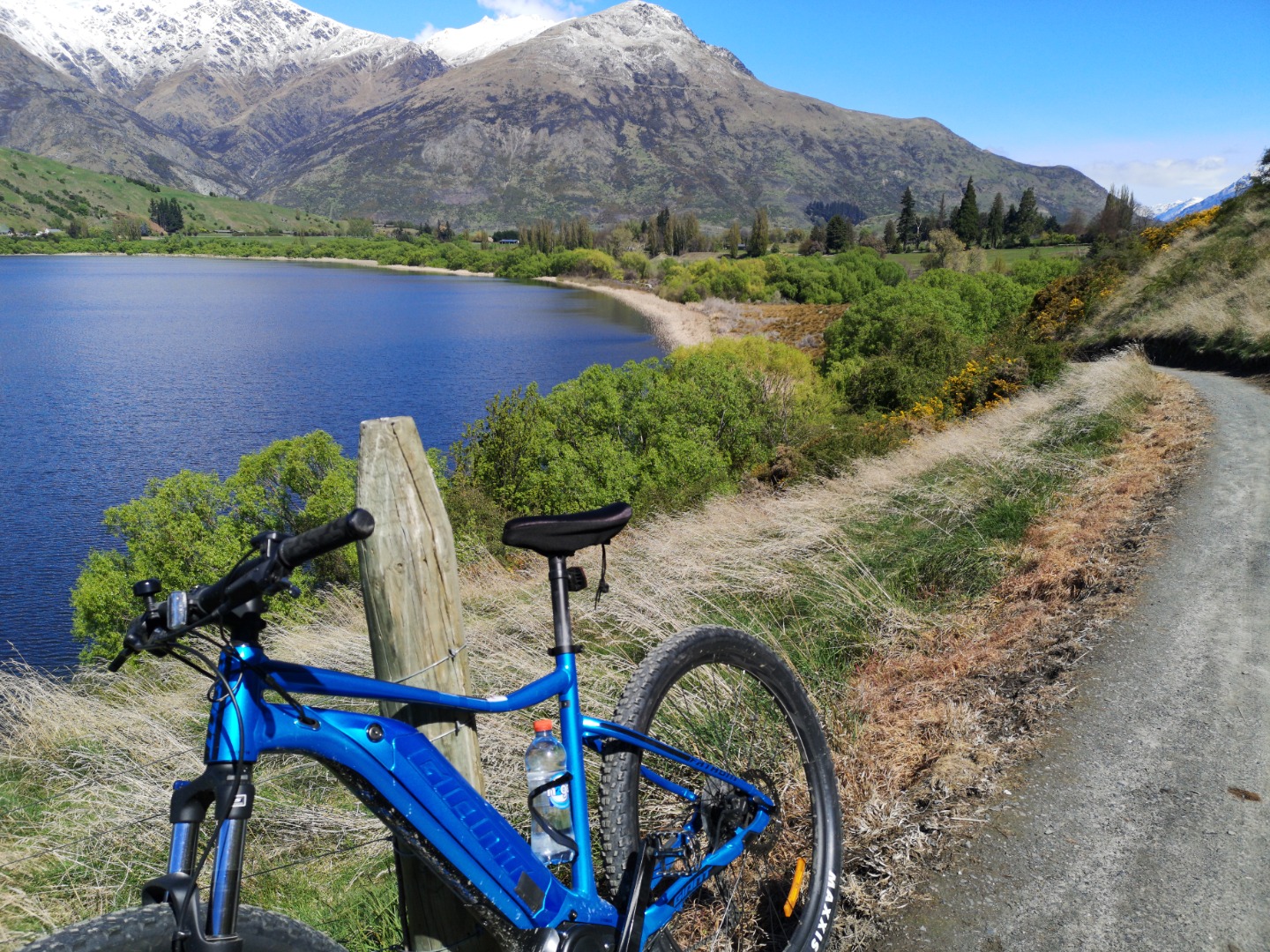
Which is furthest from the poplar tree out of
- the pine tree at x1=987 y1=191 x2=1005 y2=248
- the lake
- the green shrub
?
the green shrub

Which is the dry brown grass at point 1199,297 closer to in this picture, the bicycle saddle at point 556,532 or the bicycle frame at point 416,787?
the bicycle saddle at point 556,532

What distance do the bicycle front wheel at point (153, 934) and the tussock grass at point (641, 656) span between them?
0.81 metres

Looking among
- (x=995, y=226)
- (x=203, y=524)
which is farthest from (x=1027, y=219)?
(x=203, y=524)

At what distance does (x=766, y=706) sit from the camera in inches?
128

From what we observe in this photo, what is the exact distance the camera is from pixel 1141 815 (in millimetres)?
3371

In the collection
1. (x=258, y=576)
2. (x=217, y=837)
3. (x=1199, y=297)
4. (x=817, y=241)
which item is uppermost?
(x=817, y=241)

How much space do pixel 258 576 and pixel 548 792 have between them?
3.59ft

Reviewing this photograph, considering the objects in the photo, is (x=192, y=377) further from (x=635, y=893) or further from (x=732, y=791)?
(x=635, y=893)

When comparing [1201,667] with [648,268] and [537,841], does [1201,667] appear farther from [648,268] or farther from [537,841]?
[648,268]

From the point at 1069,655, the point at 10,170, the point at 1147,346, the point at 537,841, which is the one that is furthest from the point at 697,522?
the point at 10,170

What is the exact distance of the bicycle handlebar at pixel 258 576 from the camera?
144 centimetres

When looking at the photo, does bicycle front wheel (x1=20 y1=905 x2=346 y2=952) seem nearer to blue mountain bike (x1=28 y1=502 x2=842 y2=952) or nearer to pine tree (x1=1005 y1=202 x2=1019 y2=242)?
blue mountain bike (x1=28 y1=502 x2=842 y2=952)

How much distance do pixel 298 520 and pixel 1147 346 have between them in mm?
22041

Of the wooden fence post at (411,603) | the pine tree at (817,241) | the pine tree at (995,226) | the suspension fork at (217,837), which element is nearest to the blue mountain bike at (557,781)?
the suspension fork at (217,837)
